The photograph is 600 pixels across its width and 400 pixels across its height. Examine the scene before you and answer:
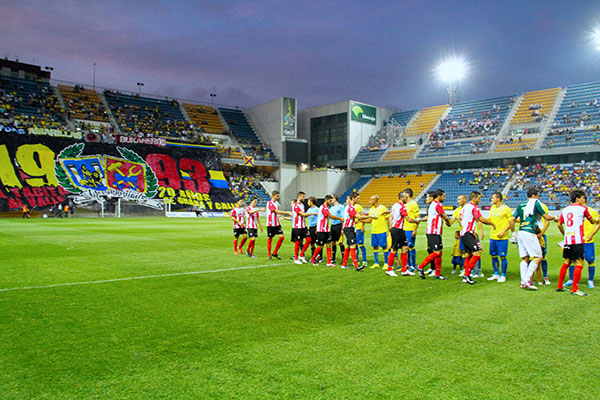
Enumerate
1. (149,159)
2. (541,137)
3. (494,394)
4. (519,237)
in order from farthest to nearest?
(149,159) < (541,137) < (519,237) < (494,394)

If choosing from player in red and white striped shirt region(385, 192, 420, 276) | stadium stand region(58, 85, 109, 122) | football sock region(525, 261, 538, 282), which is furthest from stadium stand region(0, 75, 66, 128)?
football sock region(525, 261, 538, 282)

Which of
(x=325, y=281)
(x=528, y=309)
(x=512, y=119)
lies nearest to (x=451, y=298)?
(x=528, y=309)

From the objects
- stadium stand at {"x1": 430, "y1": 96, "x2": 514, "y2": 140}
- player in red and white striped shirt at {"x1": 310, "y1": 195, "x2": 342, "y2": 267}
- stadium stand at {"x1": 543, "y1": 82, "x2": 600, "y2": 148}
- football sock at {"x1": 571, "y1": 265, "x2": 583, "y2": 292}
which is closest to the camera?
football sock at {"x1": 571, "y1": 265, "x2": 583, "y2": 292}

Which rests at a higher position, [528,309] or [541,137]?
[541,137]

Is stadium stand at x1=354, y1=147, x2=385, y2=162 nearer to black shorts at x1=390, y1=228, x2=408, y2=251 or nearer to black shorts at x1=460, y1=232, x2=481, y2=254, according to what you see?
black shorts at x1=390, y1=228, x2=408, y2=251

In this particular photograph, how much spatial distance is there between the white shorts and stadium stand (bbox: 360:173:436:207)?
38.8 meters

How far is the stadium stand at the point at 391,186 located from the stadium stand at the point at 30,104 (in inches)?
1354

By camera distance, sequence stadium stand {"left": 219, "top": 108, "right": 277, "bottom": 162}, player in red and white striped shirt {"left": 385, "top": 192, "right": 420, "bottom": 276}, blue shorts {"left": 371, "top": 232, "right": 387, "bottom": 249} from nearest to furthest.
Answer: player in red and white striped shirt {"left": 385, "top": 192, "right": 420, "bottom": 276}
blue shorts {"left": 371, "top": 232, "right": 387, "bottom": 249}
stadium stand {"left": 219, "top": 108, "right": 277, "bottom": 162}

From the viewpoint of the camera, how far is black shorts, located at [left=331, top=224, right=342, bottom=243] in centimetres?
1198

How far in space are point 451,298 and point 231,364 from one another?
15.2 feet

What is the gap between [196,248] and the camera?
15586 mm

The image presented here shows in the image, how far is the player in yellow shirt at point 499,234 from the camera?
9.34m

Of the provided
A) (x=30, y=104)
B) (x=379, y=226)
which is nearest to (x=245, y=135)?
(x=30, y=104)

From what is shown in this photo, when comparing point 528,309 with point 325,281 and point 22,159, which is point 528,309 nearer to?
point 325,281
